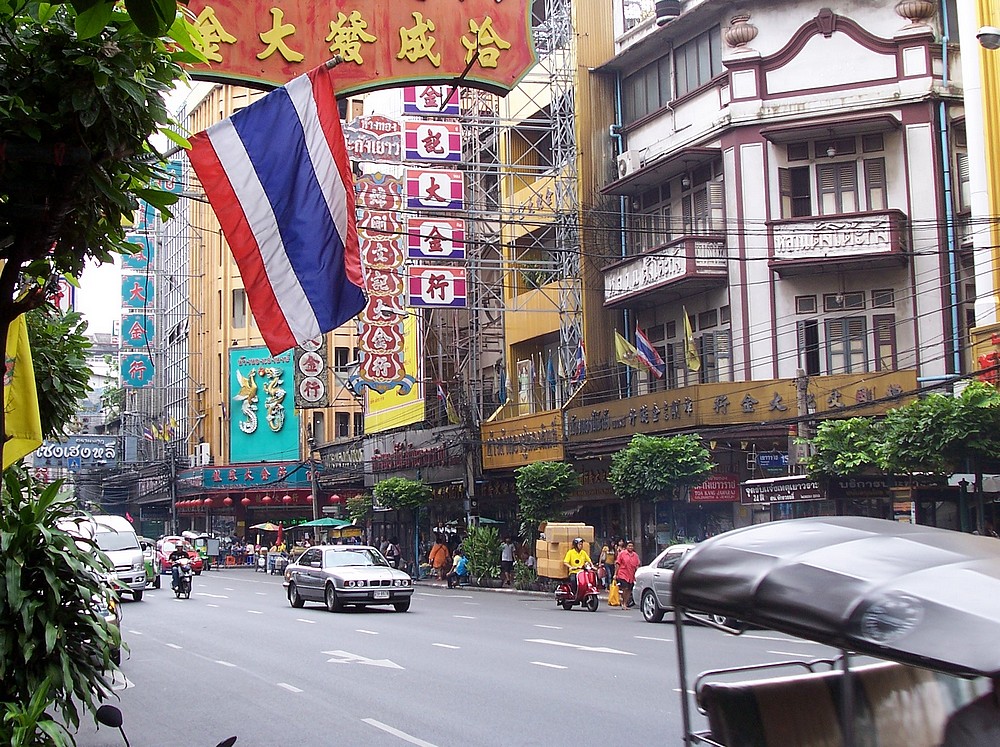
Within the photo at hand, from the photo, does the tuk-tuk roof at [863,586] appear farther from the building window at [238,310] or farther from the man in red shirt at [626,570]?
the building window at [238,310]

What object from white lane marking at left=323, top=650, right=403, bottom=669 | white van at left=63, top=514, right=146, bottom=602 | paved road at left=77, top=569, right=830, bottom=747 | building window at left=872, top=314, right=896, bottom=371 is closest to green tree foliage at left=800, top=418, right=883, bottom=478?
paved road at left=77, top=569, right=830, bottom=747

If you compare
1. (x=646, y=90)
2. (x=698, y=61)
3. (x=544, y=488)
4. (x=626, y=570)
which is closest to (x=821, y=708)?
(x=626, y=570)

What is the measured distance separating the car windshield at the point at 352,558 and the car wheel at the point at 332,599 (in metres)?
0.71

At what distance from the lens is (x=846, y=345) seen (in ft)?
100

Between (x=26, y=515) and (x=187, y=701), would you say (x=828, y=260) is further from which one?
(x=26, y=515)

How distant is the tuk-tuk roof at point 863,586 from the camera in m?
4.55

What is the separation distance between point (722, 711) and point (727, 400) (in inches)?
956

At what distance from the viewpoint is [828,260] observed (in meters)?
29.6

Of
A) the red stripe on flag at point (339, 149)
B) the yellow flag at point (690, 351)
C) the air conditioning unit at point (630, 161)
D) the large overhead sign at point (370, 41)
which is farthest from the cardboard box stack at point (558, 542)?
the red stripe on flag at point (339, 149)

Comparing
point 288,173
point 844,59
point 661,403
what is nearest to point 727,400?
point 661,403

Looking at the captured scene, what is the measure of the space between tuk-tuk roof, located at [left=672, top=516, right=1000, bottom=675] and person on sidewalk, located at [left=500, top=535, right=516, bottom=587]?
33038 millimetres

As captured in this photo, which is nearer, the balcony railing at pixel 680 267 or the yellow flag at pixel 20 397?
the yellow flag at pixel 20 397

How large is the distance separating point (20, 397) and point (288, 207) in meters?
2.76

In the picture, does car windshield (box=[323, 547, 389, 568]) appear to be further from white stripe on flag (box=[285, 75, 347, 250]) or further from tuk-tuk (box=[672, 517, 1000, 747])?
tuk-tuk (box=[672, 517, 1000, 747])
